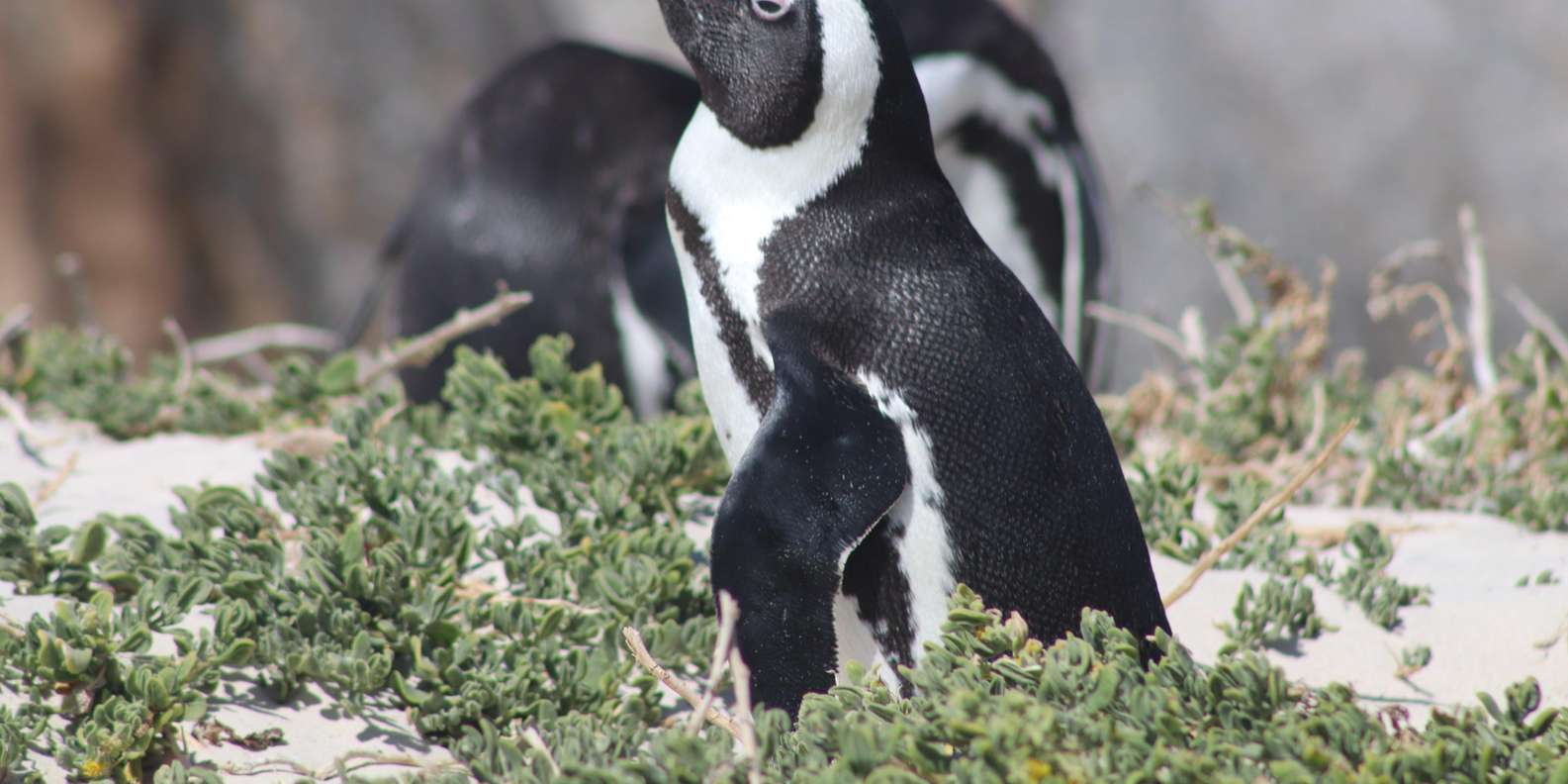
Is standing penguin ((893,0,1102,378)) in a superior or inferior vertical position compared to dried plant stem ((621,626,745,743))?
superior

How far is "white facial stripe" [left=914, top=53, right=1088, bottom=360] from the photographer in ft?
10.5

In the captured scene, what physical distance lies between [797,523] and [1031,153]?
222 centimetres

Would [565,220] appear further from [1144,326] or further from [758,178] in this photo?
[758,178]

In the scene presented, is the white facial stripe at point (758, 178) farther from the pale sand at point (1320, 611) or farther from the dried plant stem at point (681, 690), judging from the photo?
the pale sand at point (1320, 611)

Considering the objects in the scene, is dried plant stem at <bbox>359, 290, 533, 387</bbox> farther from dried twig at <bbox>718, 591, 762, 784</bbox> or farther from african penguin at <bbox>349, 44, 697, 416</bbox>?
dried twig at <bbox>718, 591, 762, 784</bbox>

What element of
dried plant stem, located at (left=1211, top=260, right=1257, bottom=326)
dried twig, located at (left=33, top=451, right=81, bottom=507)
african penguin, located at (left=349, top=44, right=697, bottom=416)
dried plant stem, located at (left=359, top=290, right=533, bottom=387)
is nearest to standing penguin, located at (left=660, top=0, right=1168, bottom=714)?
dried plant stem, located at (left=359, top=290, right=533, bottom=387)

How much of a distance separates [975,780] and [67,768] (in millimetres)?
848

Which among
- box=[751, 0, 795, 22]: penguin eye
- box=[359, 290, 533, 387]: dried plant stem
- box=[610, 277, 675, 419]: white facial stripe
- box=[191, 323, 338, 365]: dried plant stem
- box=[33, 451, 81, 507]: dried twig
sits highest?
box=[191, 323, 338, 365]: dried plant stem

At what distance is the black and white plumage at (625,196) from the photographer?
337cm

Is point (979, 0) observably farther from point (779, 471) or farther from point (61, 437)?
point (779, 471)

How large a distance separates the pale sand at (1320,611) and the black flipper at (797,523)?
318 mm

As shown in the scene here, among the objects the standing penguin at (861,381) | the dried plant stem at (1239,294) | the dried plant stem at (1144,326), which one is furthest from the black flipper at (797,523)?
the dried plant stem at (1239,294)

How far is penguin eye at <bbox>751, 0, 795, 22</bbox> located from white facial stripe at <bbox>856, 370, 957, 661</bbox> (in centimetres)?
35

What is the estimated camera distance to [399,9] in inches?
304
